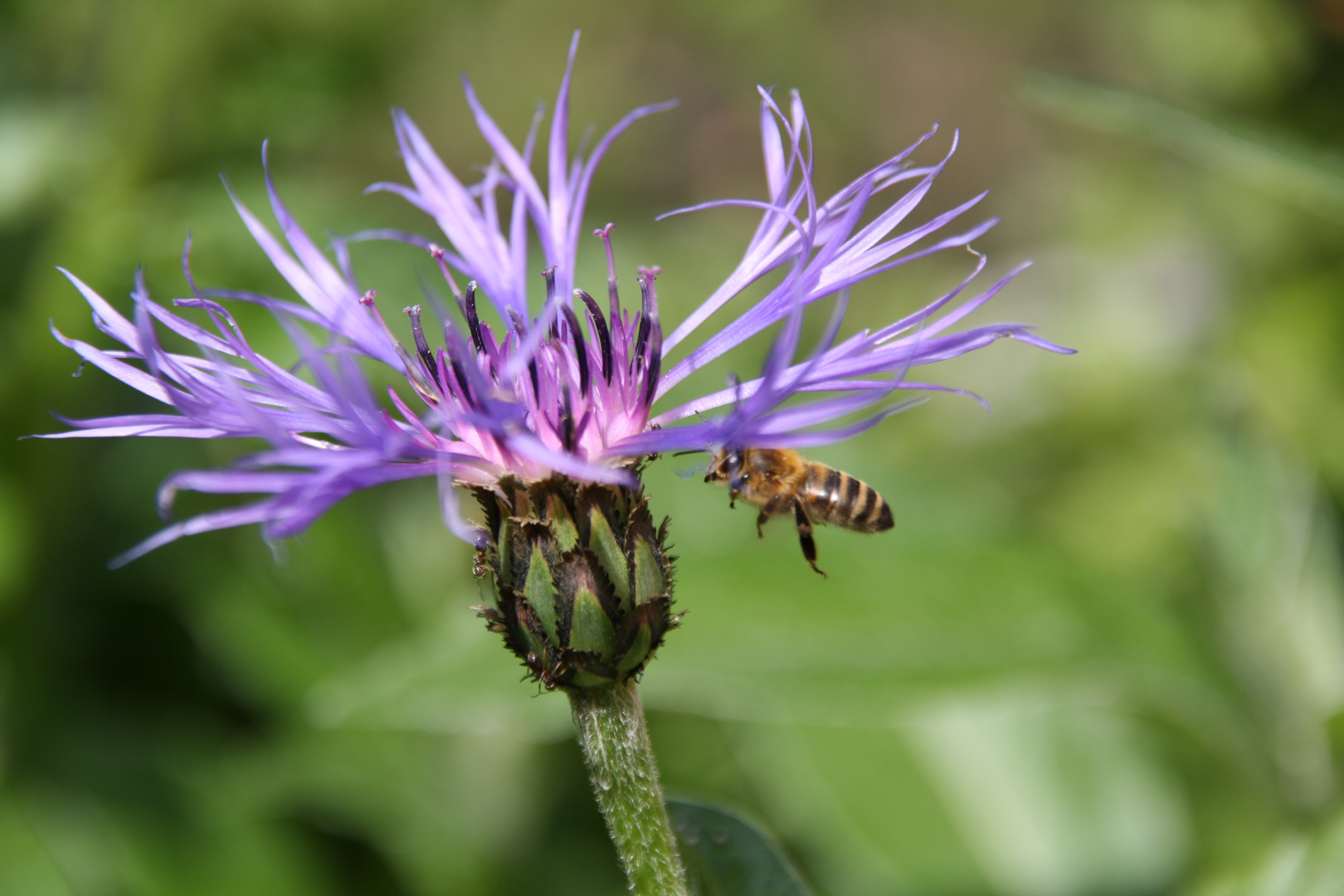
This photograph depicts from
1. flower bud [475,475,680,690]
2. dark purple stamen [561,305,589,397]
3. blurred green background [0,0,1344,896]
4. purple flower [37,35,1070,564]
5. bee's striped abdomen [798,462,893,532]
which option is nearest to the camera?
purple flower [37,35,1070,564]

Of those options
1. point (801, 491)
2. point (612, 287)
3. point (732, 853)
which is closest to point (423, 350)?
point (612, 287)

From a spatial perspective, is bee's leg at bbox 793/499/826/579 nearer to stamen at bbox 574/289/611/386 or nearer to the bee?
the bee

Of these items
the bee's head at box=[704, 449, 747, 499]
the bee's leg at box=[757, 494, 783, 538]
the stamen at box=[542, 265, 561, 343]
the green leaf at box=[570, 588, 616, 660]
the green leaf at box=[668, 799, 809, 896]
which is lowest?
the green leaf at box=[668, 799, 809, 896]

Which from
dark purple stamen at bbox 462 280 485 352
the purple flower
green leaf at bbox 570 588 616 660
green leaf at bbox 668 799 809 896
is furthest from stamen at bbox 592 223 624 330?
green leaf at bbox 668 799 809 896

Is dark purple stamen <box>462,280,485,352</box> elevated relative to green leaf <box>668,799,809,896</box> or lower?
elevated

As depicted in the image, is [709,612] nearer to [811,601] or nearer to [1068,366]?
[811,601]

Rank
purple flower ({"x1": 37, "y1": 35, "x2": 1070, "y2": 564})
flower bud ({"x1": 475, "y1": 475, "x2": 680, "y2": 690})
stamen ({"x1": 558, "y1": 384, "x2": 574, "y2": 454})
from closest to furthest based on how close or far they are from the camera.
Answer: purple flower ({"x1": 37, "y1": 35, "x2": 1070, "y2": 564}) < flower bud ({"x1": 475, "y1": 475, "x2": 680, "y2": 690}) < stamen ({"x1": 558, "y1": 384, "x2": 574, "y2": 454})

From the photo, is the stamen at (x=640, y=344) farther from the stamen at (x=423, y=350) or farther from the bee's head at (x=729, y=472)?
the stamen at (x=423, y=350)

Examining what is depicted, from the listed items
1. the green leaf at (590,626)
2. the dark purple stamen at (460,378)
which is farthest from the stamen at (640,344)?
the green leaf at (590,626)

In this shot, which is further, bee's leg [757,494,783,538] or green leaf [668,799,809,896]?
bee's leg [757,494,783,538]
